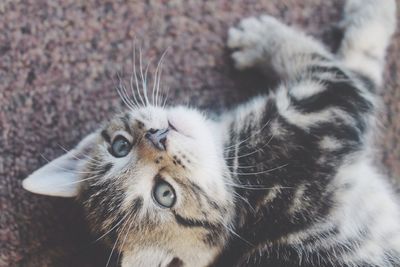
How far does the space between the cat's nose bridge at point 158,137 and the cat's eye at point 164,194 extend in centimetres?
9

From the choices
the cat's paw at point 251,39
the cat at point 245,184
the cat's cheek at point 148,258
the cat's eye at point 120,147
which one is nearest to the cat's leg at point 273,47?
the cat's paw at point 251,39

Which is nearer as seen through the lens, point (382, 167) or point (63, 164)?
point (63, 164)

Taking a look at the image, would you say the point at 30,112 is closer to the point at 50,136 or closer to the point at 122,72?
the point at 50,136

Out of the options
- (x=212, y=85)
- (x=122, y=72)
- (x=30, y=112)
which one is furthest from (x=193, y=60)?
(x=30, y=112)

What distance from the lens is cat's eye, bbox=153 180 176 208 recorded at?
126 cm

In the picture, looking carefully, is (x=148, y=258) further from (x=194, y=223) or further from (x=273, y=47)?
(x=273, y=47)

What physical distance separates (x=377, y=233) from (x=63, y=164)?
889 mm

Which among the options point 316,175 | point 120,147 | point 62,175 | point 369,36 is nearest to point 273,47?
point 369,36

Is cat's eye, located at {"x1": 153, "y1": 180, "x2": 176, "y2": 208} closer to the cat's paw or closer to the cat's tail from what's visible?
the cat's paw

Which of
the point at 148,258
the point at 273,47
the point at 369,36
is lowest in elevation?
the point at 148,258

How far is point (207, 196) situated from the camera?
1.30 metres

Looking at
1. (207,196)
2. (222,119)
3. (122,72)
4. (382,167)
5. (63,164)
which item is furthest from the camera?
(382,167)

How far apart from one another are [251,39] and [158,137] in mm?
552

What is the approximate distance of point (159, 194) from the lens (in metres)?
1.27
